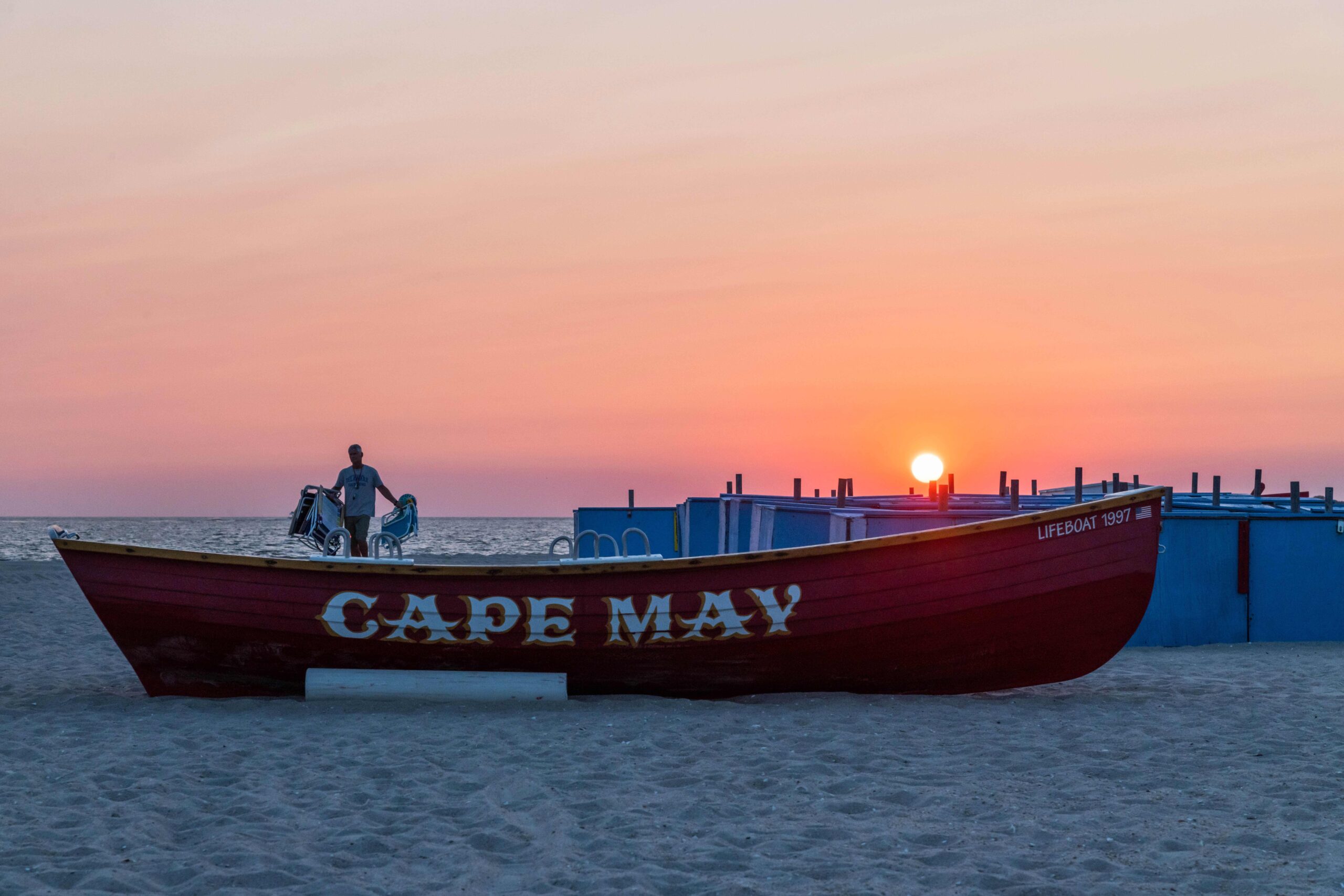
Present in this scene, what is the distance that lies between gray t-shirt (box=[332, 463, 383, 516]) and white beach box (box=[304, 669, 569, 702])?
3.09m

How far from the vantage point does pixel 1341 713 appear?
8.57 metres

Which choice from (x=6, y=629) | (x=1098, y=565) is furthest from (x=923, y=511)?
→ (x=6, y=629)

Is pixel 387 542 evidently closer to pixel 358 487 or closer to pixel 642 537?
pixel 358 487

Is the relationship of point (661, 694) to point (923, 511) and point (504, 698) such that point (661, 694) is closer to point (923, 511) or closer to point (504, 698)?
point (504, 698)

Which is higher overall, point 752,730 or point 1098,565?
point 1098,565

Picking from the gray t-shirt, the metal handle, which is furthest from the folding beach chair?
the metal handle

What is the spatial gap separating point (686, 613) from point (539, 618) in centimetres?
121

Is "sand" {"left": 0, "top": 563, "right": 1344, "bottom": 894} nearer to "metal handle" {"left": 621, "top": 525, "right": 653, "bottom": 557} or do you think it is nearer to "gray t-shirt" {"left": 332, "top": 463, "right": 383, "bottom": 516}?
"metal handle" {"left": 621, "top": 525, "right": 653, "bottom": 557}

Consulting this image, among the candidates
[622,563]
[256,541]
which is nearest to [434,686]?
[622,563]

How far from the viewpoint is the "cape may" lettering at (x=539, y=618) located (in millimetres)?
8820

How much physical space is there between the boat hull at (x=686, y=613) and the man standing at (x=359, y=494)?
108 inches

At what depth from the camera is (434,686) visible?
902 cm

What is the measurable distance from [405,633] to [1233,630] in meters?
10.8

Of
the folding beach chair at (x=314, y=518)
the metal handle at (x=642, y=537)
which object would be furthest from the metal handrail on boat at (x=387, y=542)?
the metal handle at (x=642, y=537)
